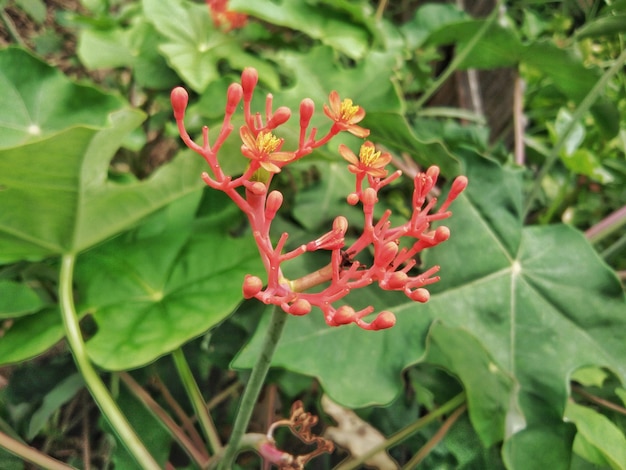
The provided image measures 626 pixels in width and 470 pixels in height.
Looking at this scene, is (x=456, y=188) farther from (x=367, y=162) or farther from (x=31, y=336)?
(x=31, y=336)

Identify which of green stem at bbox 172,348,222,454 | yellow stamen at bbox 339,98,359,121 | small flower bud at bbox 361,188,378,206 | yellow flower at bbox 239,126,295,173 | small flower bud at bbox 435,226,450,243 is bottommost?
green stem at bbox 172,348,222,454

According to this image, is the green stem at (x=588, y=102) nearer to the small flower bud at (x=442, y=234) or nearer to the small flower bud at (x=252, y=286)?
the small flower bud at (x=442, y=234)

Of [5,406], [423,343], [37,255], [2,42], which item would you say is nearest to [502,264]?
[423,343]

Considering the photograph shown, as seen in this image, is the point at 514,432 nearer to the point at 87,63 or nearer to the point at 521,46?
the point at 521,46

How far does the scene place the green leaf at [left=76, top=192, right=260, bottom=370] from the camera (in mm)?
527

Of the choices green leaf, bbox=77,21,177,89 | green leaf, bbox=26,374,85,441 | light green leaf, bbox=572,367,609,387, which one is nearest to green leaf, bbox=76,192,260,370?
green leaf, bbox=26,374,85,441

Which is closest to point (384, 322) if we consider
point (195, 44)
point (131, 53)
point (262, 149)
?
point (262, 149)

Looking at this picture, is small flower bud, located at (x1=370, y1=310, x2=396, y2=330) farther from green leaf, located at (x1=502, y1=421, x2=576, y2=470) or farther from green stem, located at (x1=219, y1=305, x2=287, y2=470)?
green leaf, located at (x1=502, y1=421, x2=576, y2=470)

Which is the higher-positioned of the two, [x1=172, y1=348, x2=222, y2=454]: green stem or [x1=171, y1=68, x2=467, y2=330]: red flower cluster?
[x1=171, y1=68, x2=467, y2=330]: red flower cluster

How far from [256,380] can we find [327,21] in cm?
75

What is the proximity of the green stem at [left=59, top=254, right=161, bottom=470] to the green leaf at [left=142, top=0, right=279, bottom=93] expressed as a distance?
0.40 metres

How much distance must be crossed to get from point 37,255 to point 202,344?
24cm

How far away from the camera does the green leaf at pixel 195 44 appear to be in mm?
821

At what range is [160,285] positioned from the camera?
0.64 metres
